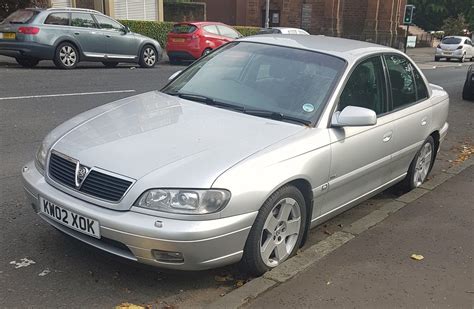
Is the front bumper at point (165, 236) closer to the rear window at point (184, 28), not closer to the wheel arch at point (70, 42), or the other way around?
the wheel arch at point (70, 42)

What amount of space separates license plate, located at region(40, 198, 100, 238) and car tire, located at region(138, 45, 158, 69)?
1337cm

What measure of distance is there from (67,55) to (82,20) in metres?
1.12

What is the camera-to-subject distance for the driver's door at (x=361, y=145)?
157 inches

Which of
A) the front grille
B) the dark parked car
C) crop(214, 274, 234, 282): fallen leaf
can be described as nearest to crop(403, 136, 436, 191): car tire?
crop(214, 274, 234, 282): fallen leaf

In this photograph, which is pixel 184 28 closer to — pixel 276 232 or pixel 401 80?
pixel 401 80

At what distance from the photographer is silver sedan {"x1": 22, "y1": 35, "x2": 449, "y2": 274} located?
3.05 metres

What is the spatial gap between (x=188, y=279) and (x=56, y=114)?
17.7 feet

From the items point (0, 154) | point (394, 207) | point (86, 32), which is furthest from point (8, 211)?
point (86, 32)

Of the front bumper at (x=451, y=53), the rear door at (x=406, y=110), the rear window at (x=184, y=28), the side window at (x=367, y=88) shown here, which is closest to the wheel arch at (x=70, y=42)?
the rear window at (x=184, y=28)

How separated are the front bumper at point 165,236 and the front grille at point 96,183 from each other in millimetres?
79

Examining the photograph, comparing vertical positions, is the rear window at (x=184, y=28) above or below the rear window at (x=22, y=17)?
below

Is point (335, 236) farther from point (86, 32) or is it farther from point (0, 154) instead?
point (86, 32)

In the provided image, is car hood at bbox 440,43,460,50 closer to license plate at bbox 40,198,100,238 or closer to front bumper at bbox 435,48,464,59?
front bumper at bbox 435,48,464,59

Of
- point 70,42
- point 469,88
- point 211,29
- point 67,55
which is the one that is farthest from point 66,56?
point 469,88
